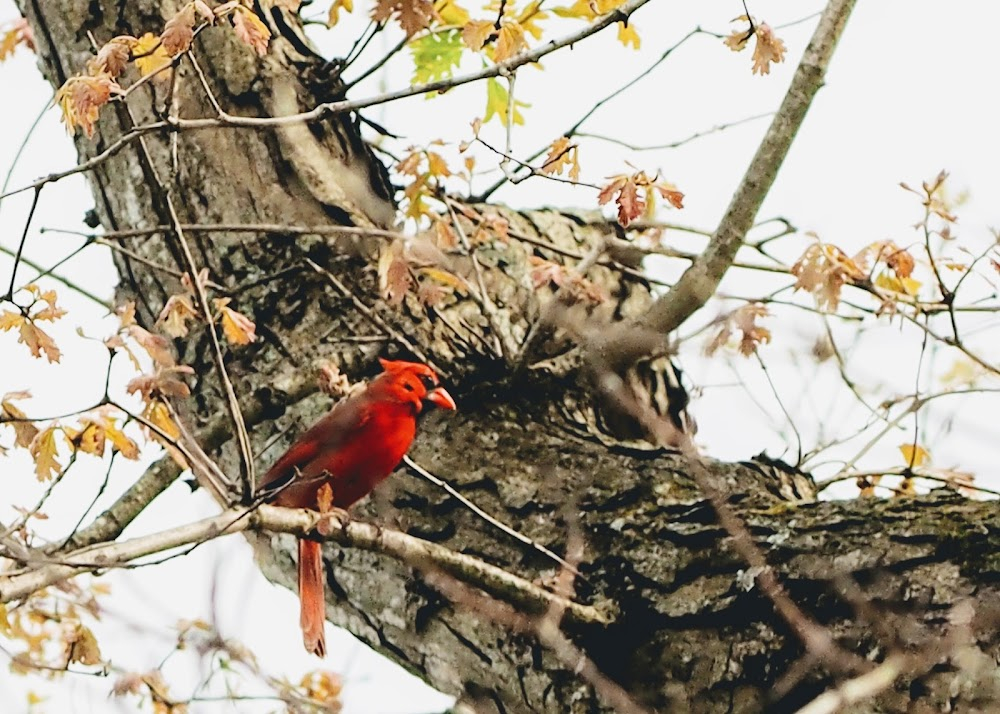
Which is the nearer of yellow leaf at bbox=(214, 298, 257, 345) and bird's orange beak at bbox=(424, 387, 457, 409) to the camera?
yellow leaf at bbox=(214, 298, 257, 345)

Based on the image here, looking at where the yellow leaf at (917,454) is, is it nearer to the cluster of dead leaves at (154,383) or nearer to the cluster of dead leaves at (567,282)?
the cluster of dead leaves at (567,282)

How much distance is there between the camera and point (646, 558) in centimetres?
261

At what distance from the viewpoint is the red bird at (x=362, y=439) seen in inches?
123

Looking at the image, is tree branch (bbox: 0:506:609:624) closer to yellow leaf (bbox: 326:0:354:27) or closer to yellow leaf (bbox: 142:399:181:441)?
yellow leaf (bbox: 142:399:181:441)

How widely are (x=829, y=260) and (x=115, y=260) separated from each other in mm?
2056

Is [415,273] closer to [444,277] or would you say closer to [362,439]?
[444,277]

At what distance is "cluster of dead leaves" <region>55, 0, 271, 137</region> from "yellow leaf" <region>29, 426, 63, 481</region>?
0.66m

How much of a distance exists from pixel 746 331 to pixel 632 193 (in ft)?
2.34

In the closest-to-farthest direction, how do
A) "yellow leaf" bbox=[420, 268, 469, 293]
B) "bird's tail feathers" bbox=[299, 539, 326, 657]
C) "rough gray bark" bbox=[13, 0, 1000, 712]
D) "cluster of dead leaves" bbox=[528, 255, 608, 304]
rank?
"rough gray bark" bbox=[13, 0, 1000, 712]
"bird's tail feathers" bbox=[299, 539, 326, 657]
"yellow leaf" bbox=[420, 268, 469, 293]
"cluster of dead leaves" bbox=[528, 255, 608, 304]

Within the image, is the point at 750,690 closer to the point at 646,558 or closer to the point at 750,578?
the point at 750,578

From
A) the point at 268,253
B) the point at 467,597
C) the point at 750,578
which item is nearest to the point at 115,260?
the point at 268,253

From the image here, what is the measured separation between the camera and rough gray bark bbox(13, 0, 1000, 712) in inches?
91.2

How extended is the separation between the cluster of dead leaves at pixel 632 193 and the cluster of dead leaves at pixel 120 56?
89 centimetres

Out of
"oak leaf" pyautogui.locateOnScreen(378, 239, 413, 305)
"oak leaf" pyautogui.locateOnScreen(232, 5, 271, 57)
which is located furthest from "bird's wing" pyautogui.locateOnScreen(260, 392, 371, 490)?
"oak leaf" pyautogui.locateOnScreen(232, 5, 271, 57)
